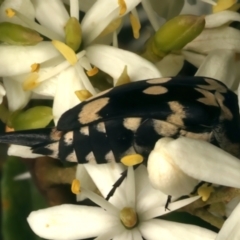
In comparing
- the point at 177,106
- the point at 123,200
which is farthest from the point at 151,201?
the point at 177,106

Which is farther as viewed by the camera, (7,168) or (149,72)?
(7,168)

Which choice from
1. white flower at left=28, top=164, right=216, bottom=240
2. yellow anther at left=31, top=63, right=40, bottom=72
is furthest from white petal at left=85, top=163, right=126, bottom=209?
yellow anther at left=31, top=63, right=40, bottom=72

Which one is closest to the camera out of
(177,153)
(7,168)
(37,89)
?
(177,153)

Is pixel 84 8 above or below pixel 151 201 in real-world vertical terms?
above

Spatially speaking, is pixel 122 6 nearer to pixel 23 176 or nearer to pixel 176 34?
pixel 176 34

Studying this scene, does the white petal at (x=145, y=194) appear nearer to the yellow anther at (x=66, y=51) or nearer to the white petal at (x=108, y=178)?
the white petal at (x=108, y=178)

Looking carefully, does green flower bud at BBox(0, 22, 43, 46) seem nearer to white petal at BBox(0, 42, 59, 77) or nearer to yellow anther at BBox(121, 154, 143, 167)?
white petal at BBox(0, 42, 59, 77)

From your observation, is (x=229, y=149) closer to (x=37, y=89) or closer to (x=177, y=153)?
(x=177, y=153)

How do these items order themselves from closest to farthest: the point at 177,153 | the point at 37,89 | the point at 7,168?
the point at 177,153 → the point at 37,89 → the point at 7,168
